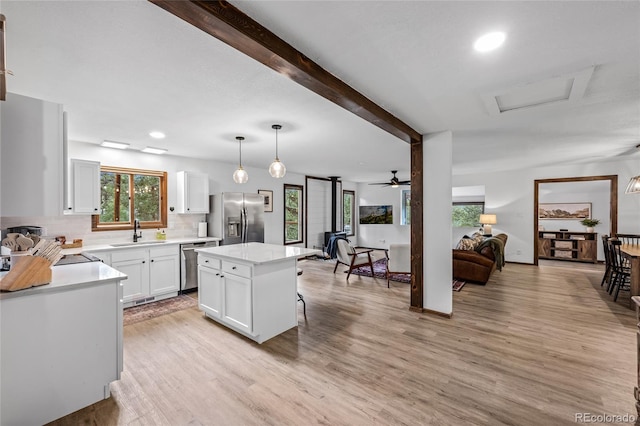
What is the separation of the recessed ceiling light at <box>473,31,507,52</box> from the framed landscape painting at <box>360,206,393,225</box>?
787 centimetres

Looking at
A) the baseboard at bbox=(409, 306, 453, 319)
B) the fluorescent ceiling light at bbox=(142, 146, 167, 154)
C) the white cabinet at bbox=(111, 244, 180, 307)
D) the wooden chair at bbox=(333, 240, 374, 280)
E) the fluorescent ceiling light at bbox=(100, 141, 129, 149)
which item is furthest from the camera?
the wooden chair at bbox=(333, 240, 374, 280)

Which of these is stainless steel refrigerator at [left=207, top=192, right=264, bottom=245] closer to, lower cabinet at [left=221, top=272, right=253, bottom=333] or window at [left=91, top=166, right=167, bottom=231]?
window at [left=91, top=166, right=167, bottom=231]

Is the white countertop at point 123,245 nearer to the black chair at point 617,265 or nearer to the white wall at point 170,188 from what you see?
the white wall at point 170,188

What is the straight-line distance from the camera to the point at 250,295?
2791mm

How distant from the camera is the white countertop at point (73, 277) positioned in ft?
5.70

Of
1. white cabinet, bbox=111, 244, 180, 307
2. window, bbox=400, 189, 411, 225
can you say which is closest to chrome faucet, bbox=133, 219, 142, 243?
white cabinet, bbox=111, 244, 180, 307

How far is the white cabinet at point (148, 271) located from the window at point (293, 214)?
3.31 meters

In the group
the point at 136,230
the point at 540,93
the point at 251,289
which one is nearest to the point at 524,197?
the point at 540,93

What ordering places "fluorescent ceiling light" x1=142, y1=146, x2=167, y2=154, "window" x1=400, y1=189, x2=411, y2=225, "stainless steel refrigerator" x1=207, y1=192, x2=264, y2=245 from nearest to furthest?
"fluorescent ceiling light" x1=142, y1=146, x2=167, y2=154, "stainless steel refrigerator" x1=207, y1=192, x2=264, y2=245, "window" x1=400, y1=189, x2=411, y2=225

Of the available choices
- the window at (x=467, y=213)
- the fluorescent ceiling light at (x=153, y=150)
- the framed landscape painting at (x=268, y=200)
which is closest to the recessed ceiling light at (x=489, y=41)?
the fluorescent ceiling light at (x=153, y=150)

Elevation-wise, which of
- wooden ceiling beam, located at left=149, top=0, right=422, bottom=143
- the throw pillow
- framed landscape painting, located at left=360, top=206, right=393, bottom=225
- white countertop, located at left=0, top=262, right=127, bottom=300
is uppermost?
wooden ceiling beam, located at left=149, top=0, right=422, bottom=143

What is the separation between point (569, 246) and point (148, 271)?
10.00 m

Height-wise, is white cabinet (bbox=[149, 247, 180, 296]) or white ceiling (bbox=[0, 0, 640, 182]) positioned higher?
white ceiling (bbox=[0, 0, 640, 182])

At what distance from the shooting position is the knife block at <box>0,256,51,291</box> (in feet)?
5.49
